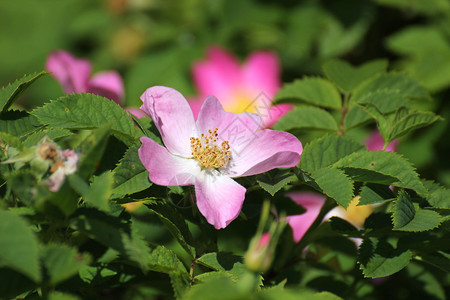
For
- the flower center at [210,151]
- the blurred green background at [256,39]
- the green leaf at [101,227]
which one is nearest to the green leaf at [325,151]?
the flower center at [210,151]

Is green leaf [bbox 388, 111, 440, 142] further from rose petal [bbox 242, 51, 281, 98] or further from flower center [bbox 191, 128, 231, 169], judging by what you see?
rose petal [bbox 242, 51, 281, 98]

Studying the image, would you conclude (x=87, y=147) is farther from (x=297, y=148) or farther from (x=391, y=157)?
(x=391, y=157)

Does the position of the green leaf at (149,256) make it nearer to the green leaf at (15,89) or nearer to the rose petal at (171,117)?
the rose petal at (171,117)

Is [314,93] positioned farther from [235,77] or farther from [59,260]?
[235,77]

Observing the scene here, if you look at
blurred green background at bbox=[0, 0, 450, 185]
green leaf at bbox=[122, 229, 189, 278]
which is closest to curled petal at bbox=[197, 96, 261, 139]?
green leaf at bbox=[122, 229, 189, 278]

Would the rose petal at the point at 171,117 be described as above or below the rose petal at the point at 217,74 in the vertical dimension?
above
